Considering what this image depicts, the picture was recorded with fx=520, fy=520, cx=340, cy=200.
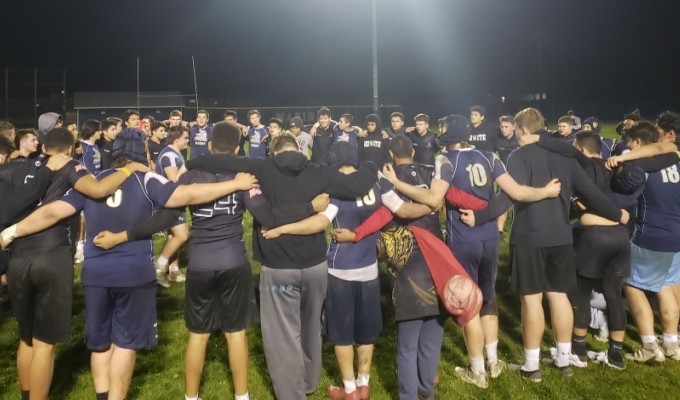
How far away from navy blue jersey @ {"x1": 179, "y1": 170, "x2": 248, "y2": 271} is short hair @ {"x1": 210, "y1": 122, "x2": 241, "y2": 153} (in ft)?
0.69

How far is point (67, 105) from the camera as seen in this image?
33219 mm

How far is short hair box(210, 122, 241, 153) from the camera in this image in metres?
3.79

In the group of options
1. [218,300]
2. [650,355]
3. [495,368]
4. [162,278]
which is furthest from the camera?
[162,278]

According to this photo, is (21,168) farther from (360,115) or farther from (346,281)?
(360,115)

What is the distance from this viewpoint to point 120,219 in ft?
12.1

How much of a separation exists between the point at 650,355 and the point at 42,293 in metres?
5.25

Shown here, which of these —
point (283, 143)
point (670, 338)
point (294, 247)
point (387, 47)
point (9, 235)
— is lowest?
point (670, 338)

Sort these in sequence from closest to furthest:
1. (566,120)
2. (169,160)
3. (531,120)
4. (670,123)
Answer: (531,120) < (670,123) < (169,160) < (566,120)

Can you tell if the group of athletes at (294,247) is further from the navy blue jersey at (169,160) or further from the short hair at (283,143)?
the navy blue jersey at (169,160)

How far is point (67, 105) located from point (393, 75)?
87.6 feet

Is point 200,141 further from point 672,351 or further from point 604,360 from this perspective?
point 672,351

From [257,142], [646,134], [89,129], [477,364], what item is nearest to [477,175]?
[477,364]

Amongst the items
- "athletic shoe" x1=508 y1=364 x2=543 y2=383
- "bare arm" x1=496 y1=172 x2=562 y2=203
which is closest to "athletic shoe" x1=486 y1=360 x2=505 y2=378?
"athletic shoe" x1=508 y1=364 x2=543 y2=383

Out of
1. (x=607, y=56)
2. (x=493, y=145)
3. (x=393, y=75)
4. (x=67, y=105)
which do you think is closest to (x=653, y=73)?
(x=607, y=56)
